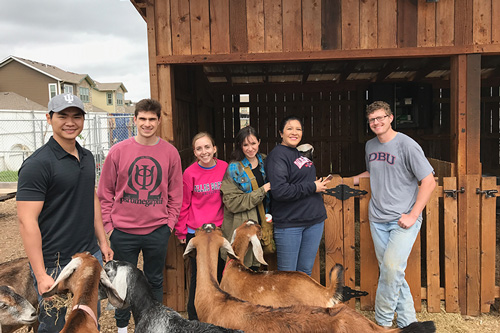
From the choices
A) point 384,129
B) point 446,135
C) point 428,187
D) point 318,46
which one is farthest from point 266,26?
point 446,135

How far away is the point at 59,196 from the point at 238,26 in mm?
2670

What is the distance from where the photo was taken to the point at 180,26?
429 centimetres

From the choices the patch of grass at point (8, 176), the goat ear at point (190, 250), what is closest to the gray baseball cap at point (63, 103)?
the goat ear at point (190, 250)

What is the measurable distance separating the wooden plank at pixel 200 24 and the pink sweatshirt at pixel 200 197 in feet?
4.57

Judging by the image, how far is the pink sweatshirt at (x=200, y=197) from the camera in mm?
3799

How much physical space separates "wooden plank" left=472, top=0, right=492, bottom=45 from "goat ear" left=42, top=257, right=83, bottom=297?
4.31 metres

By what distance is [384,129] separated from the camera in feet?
11.8

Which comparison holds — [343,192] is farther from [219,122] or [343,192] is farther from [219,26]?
[219,122]

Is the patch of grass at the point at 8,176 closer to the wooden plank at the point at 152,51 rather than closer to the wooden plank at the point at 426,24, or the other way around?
the wooden plank at the point at 152,51

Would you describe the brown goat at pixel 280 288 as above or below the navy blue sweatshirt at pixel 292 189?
below

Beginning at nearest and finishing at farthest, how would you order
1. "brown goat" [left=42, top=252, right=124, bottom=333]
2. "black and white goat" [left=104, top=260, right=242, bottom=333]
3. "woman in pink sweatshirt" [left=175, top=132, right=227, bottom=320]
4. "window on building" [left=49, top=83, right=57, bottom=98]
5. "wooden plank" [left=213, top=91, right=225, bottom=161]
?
"brown goat" [left=42, top=252, right=124, bottom=333], "black and white goat" [left=104, top=260, right=242, bottom=333], "woman in pink sweatshirt" [left=175, top=132, right=227, bottom=320], "wooden plank" [left=213, top=91, right=225, bottom=161], "window on building" [left=49, top=83, right=57, bottom=98]

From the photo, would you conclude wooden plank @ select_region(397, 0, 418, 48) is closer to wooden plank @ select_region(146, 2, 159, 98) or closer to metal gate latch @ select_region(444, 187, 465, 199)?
metal gate latch @ select_region(444, 187, 465, 199)

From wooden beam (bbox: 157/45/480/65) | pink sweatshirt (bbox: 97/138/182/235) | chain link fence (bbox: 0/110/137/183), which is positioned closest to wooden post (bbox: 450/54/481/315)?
wooden beam (bbox: 157/45/480/65)

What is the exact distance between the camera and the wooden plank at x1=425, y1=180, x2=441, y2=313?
14.0 feet
